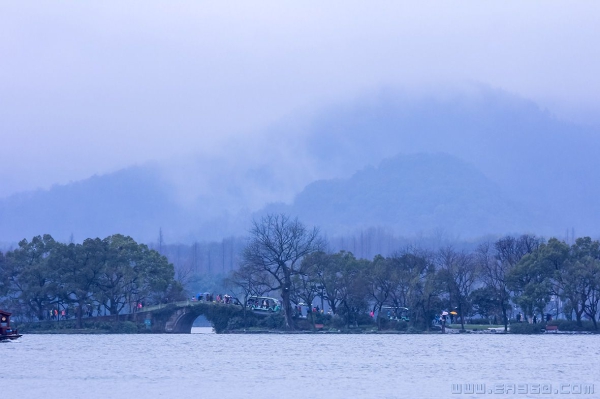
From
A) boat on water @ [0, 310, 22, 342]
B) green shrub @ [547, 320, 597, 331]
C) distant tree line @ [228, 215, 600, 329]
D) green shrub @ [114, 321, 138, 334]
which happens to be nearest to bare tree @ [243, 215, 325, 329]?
distant tree line @ [228, 215, 600, 329]

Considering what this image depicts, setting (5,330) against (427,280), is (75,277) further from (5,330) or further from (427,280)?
(427,280)

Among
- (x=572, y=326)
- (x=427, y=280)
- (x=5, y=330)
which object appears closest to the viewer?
(x=5, y=330)

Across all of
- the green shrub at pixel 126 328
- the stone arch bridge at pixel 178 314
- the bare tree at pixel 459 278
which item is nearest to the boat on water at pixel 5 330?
the green shrub at pixel 126 328

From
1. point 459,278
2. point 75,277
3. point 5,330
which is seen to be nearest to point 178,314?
point 75,277

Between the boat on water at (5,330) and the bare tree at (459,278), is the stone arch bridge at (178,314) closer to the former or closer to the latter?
the boat on water at (5,330)

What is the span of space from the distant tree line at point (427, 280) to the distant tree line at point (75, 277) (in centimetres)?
1052

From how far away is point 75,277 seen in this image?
101m
